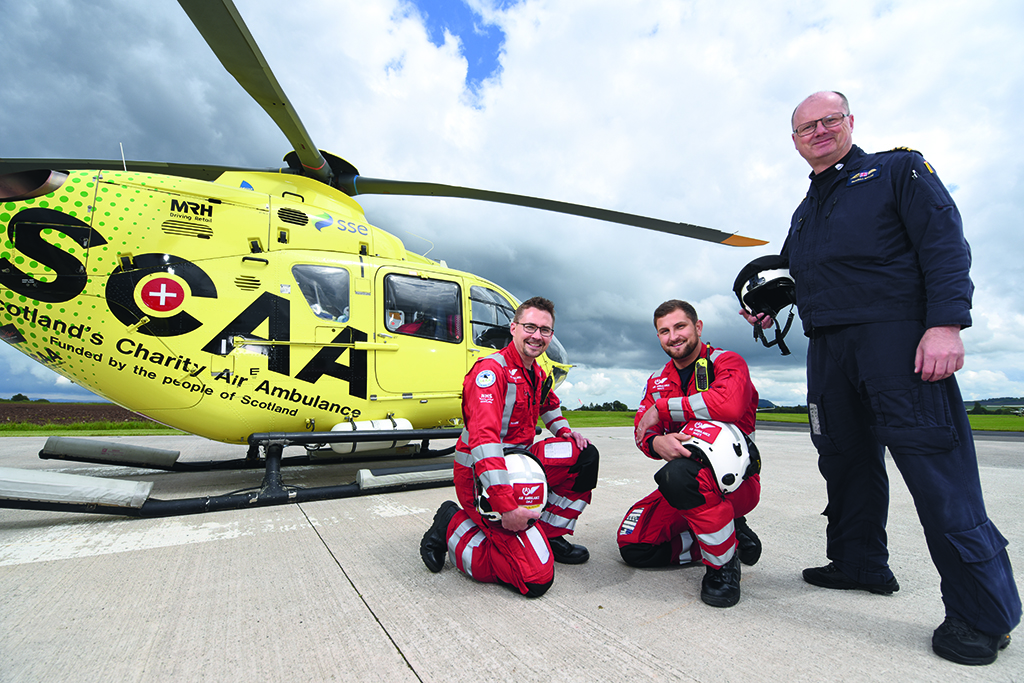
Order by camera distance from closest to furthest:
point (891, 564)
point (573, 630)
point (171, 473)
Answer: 1. point (573, 630)
2. point (891, 564)
3. point (171, 473)

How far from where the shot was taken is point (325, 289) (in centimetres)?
449

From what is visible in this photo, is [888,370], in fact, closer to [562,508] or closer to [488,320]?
[562,508]

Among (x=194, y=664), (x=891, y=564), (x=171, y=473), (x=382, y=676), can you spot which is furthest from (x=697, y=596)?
(x=171, y=473)

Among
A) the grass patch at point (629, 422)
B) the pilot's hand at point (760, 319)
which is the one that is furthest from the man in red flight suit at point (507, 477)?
the grass patch at point (629, 422)

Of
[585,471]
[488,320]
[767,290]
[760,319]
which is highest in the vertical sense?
[488,320]

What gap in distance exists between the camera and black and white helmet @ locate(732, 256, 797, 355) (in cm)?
223

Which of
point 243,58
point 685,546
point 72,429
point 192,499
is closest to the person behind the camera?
point 685,546

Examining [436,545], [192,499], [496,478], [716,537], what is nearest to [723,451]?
[716,537]

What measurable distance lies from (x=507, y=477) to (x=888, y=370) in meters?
1.56

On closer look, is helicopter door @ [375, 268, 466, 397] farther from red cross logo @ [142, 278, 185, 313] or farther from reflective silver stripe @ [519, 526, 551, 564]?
reflective silver stripe @ [519, 526, 551, 564]

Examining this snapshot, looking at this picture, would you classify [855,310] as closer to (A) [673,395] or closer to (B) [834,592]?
(A) [673,395]

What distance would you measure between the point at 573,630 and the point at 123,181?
4801mm

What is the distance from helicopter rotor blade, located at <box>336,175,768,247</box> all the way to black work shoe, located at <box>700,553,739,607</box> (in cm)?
385

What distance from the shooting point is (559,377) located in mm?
6152
